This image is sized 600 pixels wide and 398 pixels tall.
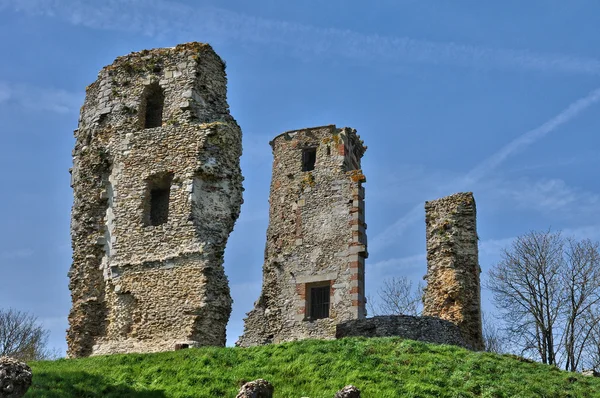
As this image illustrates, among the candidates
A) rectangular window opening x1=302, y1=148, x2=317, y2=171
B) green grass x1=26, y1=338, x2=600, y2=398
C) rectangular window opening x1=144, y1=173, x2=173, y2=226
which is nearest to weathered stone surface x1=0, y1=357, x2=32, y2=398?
green grass x1=26, y1=338, x2=600, y2=398

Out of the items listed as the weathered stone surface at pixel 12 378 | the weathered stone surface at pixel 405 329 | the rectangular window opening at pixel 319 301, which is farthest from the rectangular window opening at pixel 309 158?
the weathered stone surface at pixel 12 378

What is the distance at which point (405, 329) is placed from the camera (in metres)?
21.4

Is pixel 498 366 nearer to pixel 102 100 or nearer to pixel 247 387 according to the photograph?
pixel 247 387

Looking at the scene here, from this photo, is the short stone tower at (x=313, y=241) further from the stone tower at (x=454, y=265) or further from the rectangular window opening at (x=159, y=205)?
the rectangular window opening at (x=159, y=205)

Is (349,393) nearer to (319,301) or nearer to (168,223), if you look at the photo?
(168,223)

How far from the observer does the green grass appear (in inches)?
613

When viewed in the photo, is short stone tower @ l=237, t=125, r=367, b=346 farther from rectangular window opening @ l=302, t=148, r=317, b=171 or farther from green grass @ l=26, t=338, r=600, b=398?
green grass @ l=26, t=338, r=600, b=398

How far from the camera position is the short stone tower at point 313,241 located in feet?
90.2

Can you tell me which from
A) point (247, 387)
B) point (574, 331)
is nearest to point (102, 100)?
point (247, 387)

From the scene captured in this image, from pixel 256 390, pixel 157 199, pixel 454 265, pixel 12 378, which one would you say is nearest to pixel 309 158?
pixel 454 265

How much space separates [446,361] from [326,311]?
10.4 meters

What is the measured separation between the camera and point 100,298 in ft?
70.0

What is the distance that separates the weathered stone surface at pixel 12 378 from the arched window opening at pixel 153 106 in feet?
38.6

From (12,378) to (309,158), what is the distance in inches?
781
